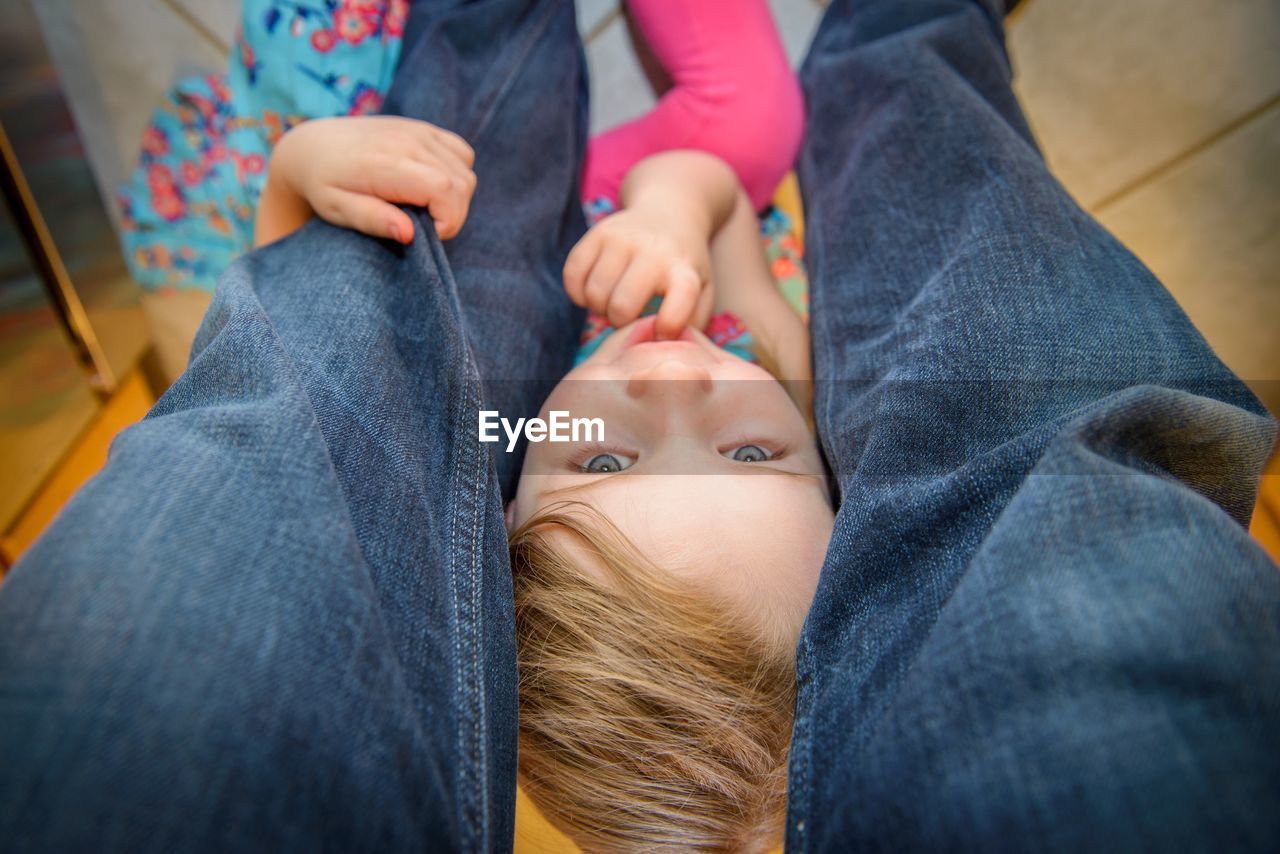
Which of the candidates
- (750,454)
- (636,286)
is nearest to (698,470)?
(750,454)

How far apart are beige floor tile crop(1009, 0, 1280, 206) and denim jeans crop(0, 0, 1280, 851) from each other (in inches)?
15.0

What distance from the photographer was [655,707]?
495mm

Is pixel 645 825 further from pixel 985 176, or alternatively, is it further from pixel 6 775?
pixel 985 176

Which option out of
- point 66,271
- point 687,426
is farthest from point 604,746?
point 66,271

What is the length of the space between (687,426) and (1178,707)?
1.11 feet

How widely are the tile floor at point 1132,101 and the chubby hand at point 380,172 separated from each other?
1.46ft

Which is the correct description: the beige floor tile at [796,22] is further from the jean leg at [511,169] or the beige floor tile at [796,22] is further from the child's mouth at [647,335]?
the child's mouth at [647,335]

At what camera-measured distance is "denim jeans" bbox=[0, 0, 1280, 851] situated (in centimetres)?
27

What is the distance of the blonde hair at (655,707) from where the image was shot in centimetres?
49

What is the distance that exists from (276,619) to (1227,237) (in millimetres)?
1144

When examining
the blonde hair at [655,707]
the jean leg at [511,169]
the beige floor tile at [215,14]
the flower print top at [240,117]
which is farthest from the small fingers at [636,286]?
the beige floor tile at [215,14]

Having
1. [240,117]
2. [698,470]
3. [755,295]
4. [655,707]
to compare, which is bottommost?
[655,707]

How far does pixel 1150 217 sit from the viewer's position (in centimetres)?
96

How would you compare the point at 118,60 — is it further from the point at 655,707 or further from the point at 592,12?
the point at 655,707
